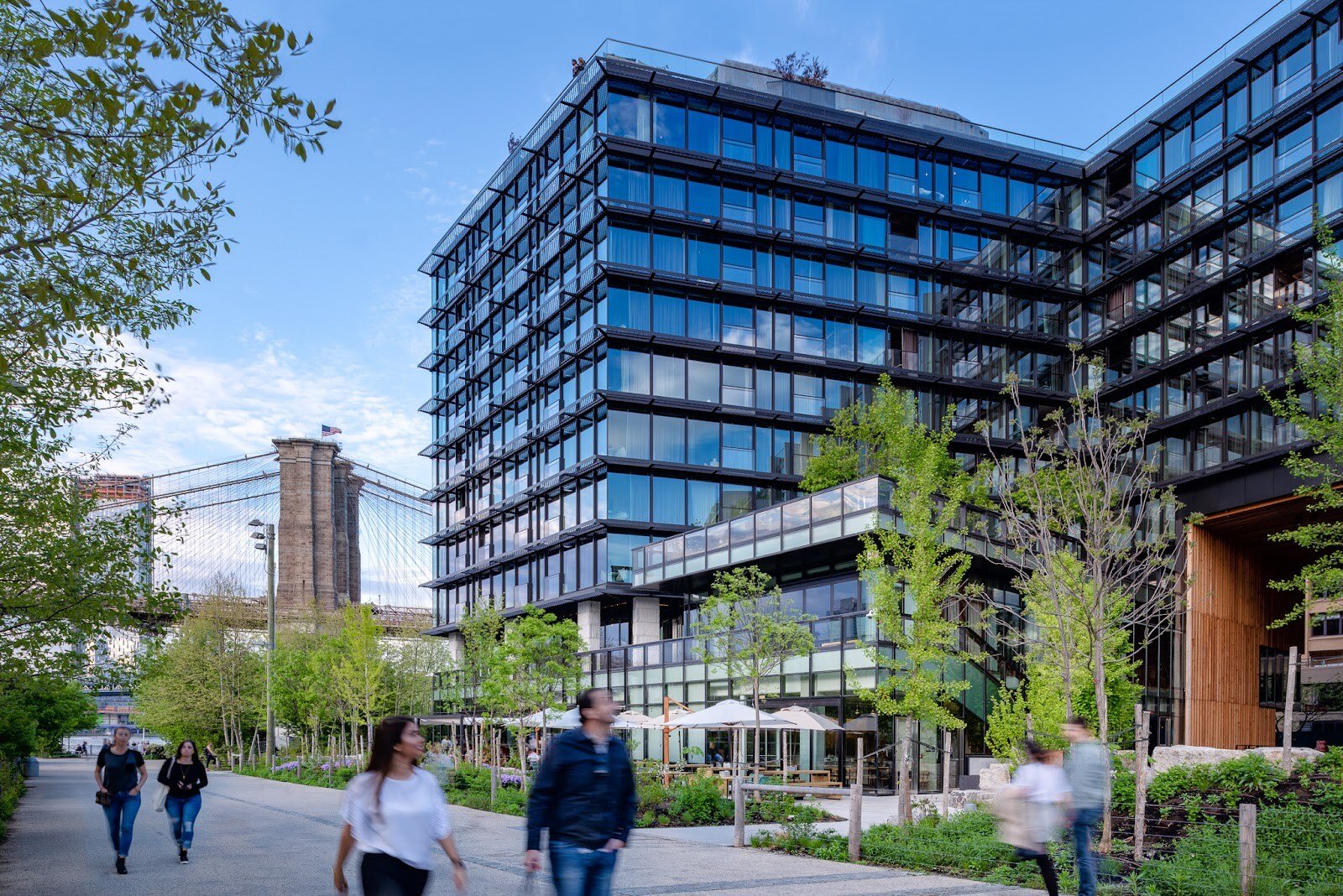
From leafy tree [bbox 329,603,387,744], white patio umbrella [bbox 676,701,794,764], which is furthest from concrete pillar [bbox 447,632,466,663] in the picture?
white patio umbrella [bbox 676,701,794,764]

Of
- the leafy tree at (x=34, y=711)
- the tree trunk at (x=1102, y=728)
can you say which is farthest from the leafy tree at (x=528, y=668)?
the tree trunk at (x=1102, y=728)

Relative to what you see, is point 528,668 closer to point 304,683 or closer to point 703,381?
point 703,381

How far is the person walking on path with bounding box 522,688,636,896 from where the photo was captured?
24.9ft

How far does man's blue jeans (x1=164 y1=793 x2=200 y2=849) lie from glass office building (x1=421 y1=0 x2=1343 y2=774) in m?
22.5

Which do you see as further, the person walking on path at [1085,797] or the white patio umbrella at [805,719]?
the white patio umbrella at [805,719]

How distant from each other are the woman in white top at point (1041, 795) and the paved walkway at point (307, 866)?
253 cm

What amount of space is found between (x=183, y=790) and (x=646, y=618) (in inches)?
1229

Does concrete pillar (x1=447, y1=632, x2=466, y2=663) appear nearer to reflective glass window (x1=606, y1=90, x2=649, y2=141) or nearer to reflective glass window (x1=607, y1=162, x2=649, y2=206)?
reflective glass window (x1=607, y1=162, x2=649, y2=206)

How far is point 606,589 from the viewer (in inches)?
1847

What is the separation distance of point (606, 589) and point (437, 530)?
2208cm

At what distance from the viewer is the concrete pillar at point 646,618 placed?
154ft

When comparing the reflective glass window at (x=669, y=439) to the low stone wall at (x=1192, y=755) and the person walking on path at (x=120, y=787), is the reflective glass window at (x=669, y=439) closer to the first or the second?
the low stone wall at (x=1192, y=755)

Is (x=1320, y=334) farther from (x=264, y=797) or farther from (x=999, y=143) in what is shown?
(x=264, y=797)

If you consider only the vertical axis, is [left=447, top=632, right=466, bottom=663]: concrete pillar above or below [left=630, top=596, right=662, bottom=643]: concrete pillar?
below
